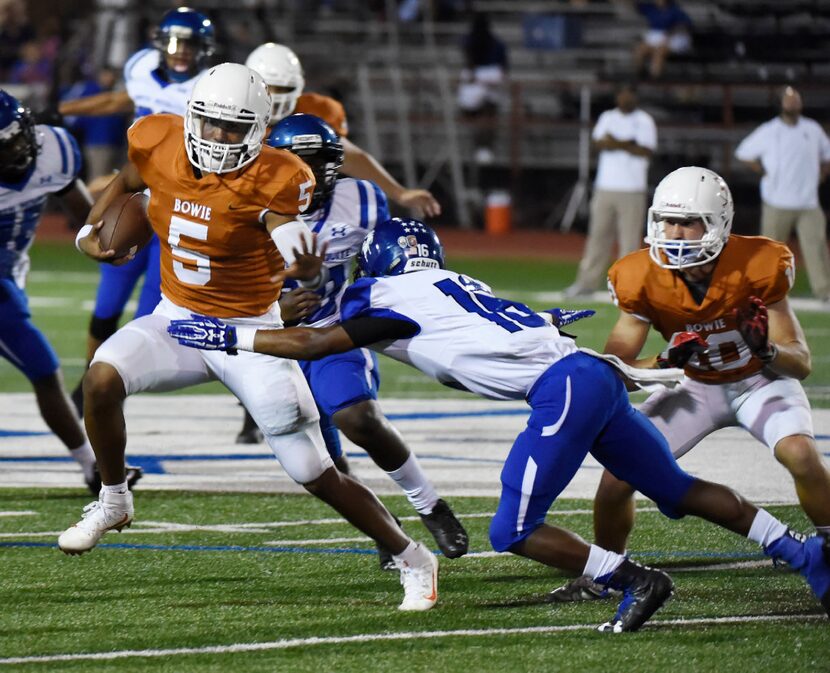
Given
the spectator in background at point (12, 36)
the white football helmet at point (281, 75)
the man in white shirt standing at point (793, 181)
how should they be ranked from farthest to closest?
the spectator in background at point (12, 36)
the man in white shirt standing at point (793, 181)
the white football helmet at point (281, 75)

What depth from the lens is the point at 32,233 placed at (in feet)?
23.0

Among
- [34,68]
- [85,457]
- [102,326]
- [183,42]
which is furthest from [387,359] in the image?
[34,68]

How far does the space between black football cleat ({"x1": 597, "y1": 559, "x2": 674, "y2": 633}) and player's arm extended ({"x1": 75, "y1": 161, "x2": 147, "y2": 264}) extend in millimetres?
2015

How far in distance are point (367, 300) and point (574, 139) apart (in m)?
16.3

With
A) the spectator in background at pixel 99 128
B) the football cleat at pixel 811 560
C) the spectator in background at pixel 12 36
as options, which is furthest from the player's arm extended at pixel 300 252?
the spectator in background at pixel 12 36

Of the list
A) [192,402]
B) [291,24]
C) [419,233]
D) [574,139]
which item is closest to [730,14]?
[574,139]

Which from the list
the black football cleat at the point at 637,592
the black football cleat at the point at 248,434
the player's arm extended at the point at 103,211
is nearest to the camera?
the black football cleat at the point at 637,592

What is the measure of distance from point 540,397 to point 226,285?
3.85 ft

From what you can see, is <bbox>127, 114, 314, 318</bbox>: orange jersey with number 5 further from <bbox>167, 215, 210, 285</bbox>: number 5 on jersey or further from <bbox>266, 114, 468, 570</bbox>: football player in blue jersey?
<bbox>266, 114, 468, 570</bbox>: football player in blue jersey

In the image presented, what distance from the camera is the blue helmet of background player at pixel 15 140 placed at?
6.54 meters

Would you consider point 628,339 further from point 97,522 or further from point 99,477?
point 99,477

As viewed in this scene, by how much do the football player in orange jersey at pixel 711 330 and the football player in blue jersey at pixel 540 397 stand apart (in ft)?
1.02

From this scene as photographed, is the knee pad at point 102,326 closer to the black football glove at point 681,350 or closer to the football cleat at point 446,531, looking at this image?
the football cleat at point 446,531

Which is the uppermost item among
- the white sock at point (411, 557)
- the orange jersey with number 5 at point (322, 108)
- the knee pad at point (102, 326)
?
the orange jersey with number 5 at point (322, 108)
